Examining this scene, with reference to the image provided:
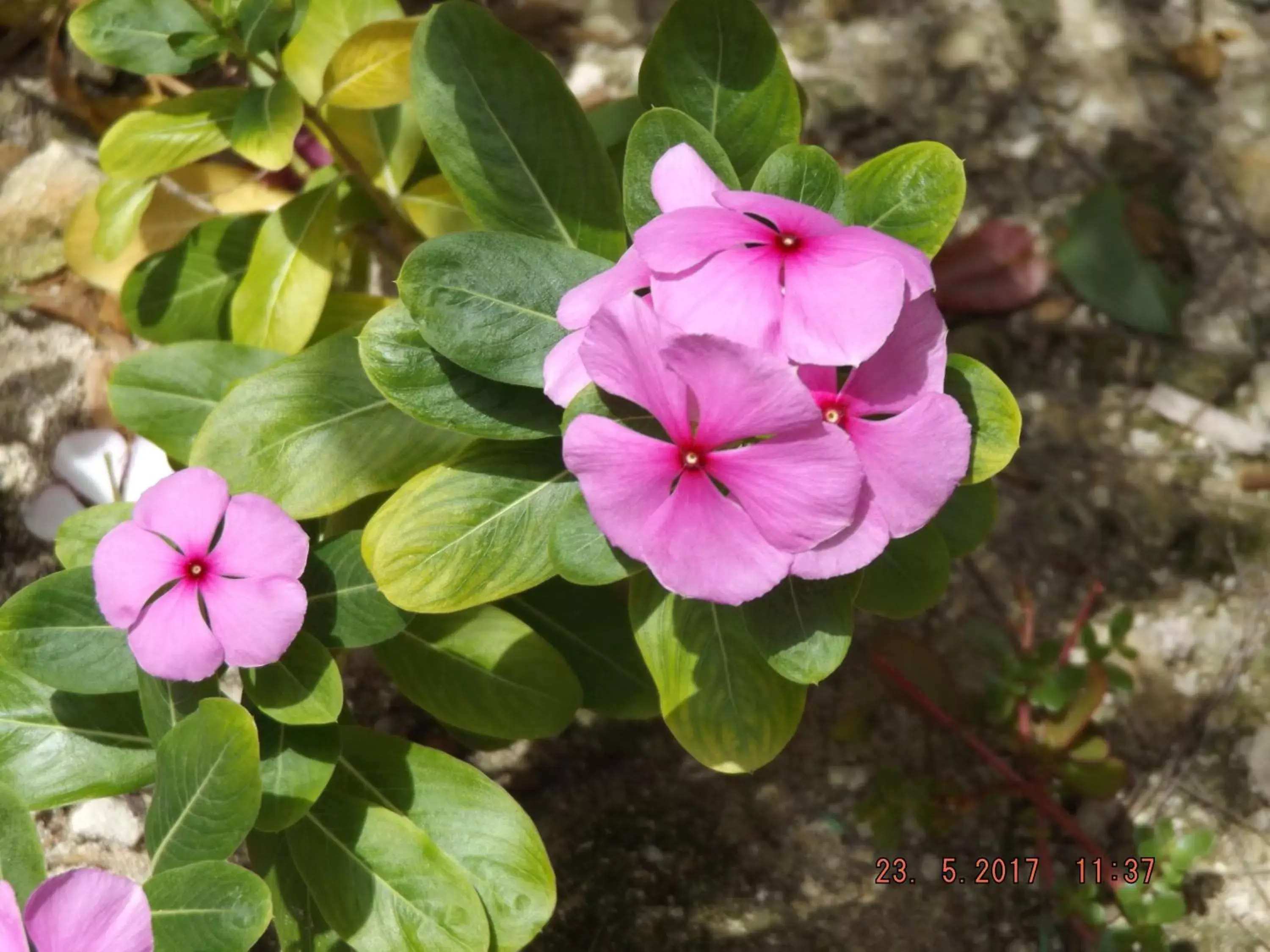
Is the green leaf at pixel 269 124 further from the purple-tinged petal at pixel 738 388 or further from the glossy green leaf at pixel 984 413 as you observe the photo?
the glossy green leaf at pixel 984 413

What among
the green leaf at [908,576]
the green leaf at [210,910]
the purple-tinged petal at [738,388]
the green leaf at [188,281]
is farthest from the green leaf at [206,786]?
the green leaf at [188,281]

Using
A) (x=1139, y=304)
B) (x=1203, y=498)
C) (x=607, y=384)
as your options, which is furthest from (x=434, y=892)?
(x=1139, y=304)

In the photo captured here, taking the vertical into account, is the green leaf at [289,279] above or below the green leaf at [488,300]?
below

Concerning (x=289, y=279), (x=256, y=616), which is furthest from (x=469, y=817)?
(x=289, y=279)

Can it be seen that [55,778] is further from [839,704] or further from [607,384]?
[839,704]

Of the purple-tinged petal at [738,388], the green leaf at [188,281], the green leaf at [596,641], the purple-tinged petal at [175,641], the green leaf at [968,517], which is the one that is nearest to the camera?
the purple-tinged petal at [738,388]

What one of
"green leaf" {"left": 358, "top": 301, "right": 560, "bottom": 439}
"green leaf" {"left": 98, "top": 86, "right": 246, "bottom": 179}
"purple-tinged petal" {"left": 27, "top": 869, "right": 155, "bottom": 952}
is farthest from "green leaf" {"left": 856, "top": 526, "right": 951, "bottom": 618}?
"green leaf" {"left": 98, "top": 86, "right": 246, "bottom": 179}

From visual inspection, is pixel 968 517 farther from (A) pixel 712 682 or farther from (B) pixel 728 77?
(B) pixel 728 77
